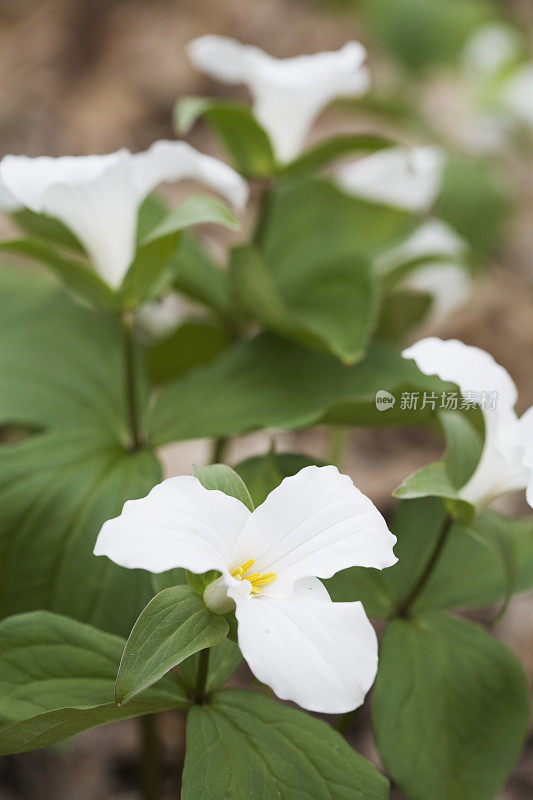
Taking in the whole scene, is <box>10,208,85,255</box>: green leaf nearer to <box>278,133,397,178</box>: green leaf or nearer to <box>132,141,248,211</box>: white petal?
<box>132,141,248,211</box>: white petal

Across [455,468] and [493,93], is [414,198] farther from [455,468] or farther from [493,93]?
[493,93]

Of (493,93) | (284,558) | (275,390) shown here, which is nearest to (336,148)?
(275,390)

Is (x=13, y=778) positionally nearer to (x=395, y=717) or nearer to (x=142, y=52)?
(x=395, y=717)

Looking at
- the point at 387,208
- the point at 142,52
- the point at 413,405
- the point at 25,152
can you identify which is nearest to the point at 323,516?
the point at 413,405

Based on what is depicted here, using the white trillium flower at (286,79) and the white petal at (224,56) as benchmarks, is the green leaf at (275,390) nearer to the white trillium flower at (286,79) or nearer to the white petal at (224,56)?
the white trillium flower at (286,79)

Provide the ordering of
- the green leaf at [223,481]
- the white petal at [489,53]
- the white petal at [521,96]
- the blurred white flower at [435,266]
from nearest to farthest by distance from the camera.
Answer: the green leaf at [223,481] → the blurred white flower at [435,266] → the white petal at [521,96] → the white petal at [489,53]

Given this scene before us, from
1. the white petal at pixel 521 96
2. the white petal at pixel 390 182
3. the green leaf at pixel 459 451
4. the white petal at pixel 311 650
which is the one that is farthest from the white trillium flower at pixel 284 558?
the white petal at pixel 521 96
